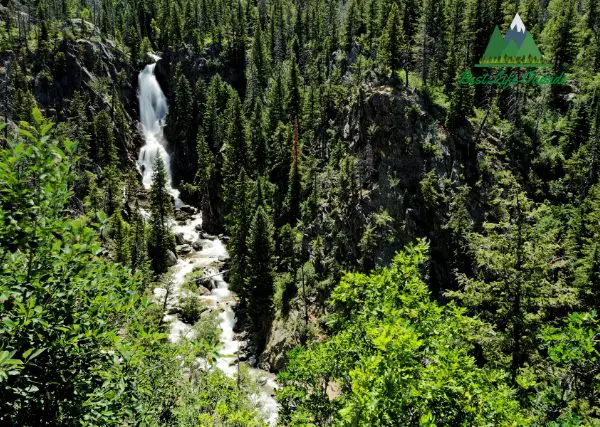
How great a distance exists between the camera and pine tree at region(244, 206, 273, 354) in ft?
175

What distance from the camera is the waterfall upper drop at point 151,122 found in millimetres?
93500

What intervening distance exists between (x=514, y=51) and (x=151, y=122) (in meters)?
86.2

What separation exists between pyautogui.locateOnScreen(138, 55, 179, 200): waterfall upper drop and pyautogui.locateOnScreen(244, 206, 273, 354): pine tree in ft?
138

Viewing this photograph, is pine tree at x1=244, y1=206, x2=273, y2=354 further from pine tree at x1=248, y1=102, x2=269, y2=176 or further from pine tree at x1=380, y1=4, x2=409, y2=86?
pine tree at x1=380, y1=4, x2=409, y2=86

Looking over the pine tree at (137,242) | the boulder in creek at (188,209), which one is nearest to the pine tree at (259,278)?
the pine tree at (137,242)

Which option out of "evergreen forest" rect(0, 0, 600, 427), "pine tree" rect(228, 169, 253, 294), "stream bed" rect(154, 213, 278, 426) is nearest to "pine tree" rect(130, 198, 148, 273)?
"evergreen forest" rect(0, 0, 600, 427)

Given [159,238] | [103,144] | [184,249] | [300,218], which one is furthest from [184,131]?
[300,218]

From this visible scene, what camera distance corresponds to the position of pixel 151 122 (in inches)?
4023

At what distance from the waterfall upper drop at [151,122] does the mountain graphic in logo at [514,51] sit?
71.0 metres

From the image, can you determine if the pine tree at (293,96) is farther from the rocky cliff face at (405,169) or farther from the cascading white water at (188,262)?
the cascading white water at (188,262)

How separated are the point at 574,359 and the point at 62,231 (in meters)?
9.92

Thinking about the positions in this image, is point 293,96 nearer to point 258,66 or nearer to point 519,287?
point 258,66

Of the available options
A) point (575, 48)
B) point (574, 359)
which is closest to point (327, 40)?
point (575, 48)

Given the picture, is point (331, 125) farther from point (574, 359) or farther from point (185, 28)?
point (185, 28)
